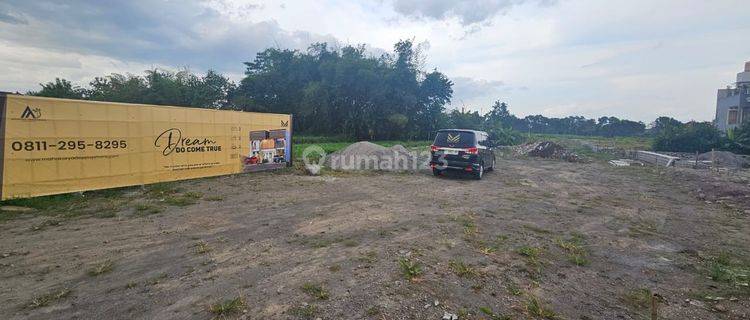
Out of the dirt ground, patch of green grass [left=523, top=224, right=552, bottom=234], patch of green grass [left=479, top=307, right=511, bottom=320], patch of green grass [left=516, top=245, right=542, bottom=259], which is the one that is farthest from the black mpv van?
patch of green grass [left=479, top=307, right=511, bottom=320]

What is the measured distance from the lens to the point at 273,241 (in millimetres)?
5738

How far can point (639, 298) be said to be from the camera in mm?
4031

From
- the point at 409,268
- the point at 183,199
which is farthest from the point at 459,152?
the point at 409,268

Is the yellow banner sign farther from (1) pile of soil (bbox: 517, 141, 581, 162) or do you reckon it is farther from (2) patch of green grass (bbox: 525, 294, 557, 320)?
(1) pile of soil (bbox: 517, 141, 581, 162)

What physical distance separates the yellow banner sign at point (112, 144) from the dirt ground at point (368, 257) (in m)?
0.87

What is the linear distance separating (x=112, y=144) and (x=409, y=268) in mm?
9319

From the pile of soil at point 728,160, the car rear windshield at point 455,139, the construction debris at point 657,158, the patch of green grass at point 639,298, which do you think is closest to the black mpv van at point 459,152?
A: the car rear windshield at point 455,139

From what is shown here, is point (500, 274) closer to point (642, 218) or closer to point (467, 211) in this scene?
point (467, 211)

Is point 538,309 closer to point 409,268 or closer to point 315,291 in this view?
point 409,268

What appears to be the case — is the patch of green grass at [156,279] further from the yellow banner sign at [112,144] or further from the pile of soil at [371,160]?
the pile of soil at [371,160]

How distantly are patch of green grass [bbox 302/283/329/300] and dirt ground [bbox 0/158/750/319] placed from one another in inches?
0.9

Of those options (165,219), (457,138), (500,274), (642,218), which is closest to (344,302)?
(500,274)

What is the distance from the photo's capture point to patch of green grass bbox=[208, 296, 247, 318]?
11.1ft

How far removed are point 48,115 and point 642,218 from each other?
13952 millimetres
